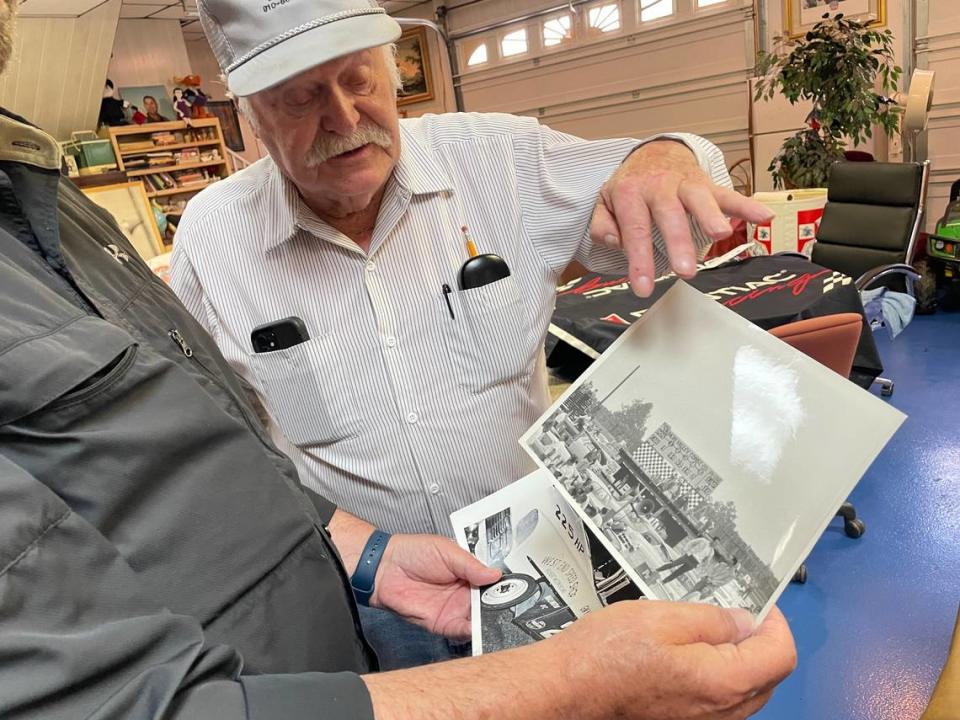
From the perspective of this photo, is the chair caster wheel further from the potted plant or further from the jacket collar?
A: the potted plant

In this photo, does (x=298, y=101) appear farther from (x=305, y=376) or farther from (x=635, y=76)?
(x=635, y=76)

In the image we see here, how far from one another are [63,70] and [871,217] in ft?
23.6

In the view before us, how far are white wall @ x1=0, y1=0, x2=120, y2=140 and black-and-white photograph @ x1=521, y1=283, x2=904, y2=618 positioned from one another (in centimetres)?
713

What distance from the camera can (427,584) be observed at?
1.15 meters

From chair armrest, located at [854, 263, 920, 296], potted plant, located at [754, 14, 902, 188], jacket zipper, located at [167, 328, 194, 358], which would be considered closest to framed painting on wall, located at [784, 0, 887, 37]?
potted plant, located at [754, 14, 902, 188]

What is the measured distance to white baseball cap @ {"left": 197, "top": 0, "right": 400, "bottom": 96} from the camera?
1053 mm

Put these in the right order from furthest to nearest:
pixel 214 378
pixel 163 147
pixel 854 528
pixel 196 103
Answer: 1. pixel 196 103
2. pixel 163 147
3. pixel 854 528
4. pixel 214 378

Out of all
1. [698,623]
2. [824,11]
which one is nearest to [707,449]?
[698,623]

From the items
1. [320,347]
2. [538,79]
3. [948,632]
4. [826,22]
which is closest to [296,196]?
[320,347]

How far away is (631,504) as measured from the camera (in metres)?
0.89

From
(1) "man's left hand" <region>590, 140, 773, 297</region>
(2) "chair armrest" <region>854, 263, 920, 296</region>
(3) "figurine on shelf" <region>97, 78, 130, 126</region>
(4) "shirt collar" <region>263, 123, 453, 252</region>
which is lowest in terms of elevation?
(2) "chair armrest" <region>854, 263, 920, 296</region>

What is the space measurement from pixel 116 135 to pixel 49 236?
699 cm

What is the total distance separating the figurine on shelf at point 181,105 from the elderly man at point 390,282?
6911 mm

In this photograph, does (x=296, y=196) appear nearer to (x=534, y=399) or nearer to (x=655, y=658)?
(x=534, y=399)
